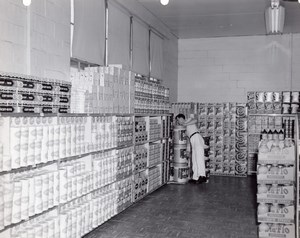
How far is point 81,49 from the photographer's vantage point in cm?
644

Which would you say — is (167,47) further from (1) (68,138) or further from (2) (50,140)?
(2) (50,140)

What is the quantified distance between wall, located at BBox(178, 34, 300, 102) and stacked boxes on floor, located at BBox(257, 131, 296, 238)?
6.74 metres

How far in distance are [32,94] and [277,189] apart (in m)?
3.47

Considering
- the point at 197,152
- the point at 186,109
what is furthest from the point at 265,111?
the point at 197,152

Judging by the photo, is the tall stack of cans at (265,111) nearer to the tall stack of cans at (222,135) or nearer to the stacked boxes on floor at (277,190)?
the tall stack of cans at (222,135)

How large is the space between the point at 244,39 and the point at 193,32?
163 cm

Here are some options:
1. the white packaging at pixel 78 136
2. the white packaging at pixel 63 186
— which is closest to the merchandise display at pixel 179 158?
the white packaging at pixel 78 136

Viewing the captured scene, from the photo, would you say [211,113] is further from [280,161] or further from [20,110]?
[20,110]

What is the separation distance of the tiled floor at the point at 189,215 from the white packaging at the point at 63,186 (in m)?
0.96

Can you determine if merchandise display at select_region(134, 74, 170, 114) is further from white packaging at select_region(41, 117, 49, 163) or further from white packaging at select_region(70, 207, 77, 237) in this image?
white packaging at select_region(41, 117, 49, 163)

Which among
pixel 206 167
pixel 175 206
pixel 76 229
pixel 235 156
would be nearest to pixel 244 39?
pixel 235 156

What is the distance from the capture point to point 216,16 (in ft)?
32.5

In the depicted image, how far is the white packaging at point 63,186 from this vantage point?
4.81 meters

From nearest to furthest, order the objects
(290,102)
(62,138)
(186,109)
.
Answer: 1. (62,138)
2. (290,102)
3. (186,109)
